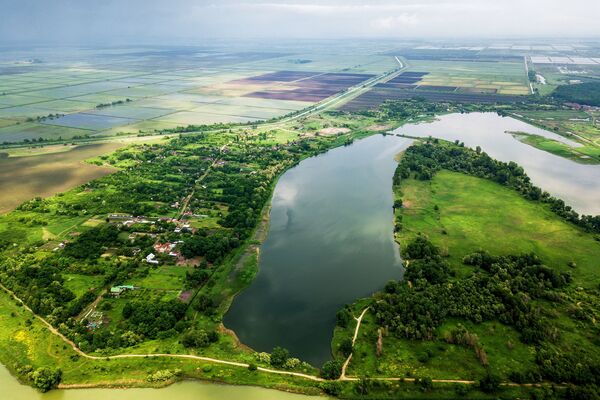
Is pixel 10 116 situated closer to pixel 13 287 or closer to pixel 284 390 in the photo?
pixel 13 287

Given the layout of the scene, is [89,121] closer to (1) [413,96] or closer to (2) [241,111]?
(2) [241,111]

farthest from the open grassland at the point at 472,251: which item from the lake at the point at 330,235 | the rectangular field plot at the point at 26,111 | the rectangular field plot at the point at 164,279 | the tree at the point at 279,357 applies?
the rectangular field plot at the point at 26,111

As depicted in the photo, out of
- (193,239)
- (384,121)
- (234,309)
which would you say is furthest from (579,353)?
(384,121)

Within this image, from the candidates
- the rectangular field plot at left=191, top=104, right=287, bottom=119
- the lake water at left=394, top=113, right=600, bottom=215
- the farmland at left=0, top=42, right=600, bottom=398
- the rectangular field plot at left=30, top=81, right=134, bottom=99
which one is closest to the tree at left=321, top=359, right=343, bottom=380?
the farmland at left=0, top=42, right=600, bottom=398

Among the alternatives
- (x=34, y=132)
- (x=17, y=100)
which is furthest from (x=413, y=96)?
(x=17, y=100)

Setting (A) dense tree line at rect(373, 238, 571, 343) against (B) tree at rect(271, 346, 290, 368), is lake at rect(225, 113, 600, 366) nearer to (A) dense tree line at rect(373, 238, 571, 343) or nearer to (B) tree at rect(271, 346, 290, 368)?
(B) tree at rect(271, 346, 290, 368)

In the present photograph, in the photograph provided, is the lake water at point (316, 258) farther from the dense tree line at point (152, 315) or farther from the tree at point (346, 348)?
the dense tree line at point (152, 315)
